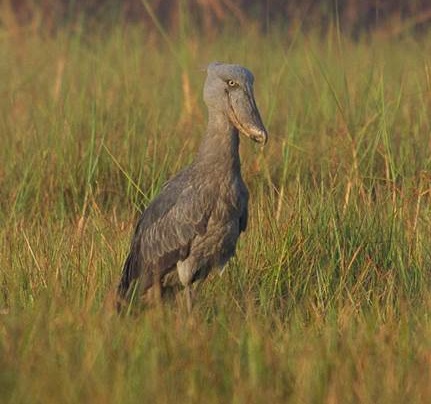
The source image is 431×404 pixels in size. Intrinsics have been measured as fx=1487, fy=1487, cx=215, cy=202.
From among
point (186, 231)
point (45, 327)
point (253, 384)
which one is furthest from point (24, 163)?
point (253, 384)

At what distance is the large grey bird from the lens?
532cm

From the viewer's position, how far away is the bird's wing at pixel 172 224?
5.36 meters

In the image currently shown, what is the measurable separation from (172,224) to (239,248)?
49 centimetres

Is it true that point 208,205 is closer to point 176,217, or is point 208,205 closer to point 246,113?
point 176,217

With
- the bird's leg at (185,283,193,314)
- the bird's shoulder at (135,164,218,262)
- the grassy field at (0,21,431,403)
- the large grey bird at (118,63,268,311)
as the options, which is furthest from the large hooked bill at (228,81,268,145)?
the bird's leg at (185,283,193,314)

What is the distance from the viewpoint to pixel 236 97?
5.29 m

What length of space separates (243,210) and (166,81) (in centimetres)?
392

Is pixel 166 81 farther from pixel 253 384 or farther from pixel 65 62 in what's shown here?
pixel 253 384

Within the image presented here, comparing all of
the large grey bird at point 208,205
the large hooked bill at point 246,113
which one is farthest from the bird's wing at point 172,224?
the large hooked bill at point 246,113

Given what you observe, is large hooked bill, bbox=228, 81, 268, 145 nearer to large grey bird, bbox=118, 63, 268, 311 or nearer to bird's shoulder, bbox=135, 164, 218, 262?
large grey bird, bbox=118, 63, 268, 311

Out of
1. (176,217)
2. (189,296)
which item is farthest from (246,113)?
(189,296)

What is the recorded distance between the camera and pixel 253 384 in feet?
13.2

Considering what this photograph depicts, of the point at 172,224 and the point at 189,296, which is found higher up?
the point at 172,224

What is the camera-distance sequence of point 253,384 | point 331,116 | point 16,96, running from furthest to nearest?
1. point 16,96
2. point 331,116
3. point 253,384
